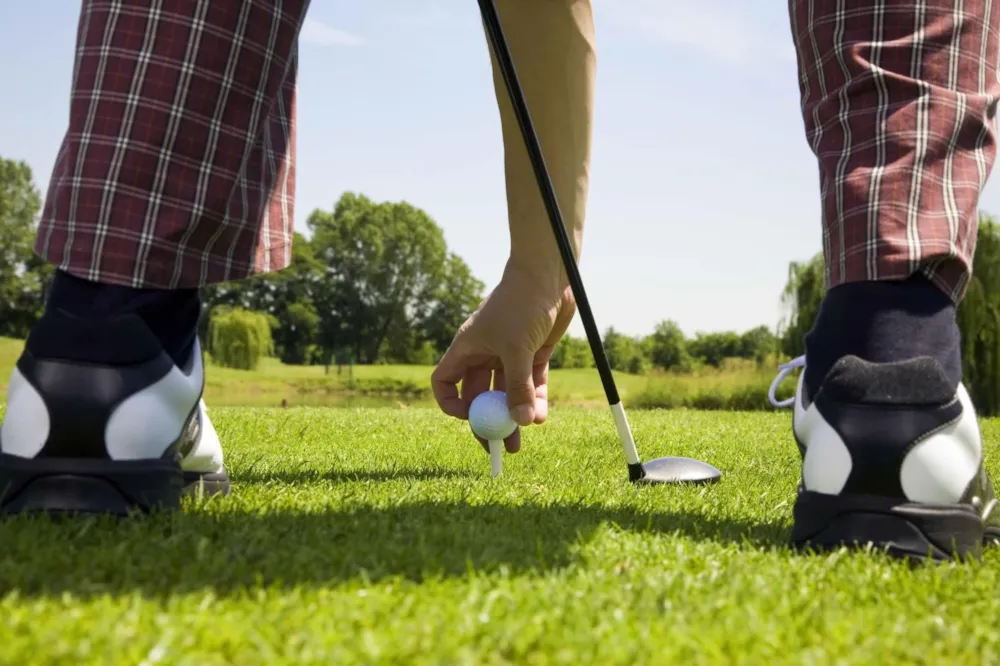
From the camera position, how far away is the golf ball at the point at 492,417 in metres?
2.38

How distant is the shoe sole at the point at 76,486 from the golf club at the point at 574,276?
1048 millimetres

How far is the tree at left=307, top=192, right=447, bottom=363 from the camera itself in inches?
1984

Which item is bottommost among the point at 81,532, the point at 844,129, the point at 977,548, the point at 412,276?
the point at 81,532

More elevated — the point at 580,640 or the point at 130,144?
the point at 130,144

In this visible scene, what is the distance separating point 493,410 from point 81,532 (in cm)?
122

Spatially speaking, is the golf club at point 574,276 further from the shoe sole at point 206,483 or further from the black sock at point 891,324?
the shoe sole at point 206,483

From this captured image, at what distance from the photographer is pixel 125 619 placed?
94 cm

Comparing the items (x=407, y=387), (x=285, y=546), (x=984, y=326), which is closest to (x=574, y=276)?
(x=285, y=546)

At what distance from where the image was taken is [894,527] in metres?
1.43

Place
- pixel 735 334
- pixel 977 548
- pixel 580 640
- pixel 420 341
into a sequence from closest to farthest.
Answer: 1. pixel 580 640
2. pixel 977 548
3. pixel 420 341
4. pixel 735 334

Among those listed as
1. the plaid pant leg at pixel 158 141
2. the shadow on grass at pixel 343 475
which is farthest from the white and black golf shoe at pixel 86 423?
the shadow on grass at pixel 343 475

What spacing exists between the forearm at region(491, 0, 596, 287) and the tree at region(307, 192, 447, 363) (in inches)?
1866

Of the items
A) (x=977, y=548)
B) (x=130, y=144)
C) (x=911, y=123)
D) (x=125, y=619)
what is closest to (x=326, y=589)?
(x=125, y=619)

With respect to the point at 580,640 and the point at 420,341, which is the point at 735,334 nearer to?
the point at 420,341
